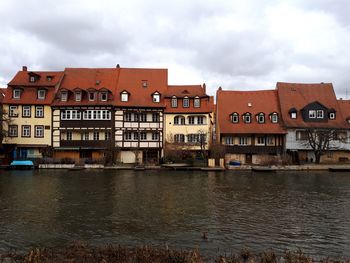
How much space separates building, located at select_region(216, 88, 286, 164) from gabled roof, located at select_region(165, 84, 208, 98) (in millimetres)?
3934

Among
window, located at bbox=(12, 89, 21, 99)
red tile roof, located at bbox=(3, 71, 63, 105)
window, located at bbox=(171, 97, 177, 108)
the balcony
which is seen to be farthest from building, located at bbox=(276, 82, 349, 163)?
window, located at bbox=(12, 89, 21, 99)

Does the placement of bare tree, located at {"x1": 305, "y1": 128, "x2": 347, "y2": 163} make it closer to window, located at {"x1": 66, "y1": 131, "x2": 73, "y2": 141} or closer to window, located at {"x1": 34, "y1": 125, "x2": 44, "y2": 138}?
window, located at {"x1": 66, "y1": 131, "x2": 73, "y2": 141}

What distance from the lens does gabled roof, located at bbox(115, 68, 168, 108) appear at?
52781mm

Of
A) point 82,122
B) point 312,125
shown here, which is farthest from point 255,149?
point 82,122

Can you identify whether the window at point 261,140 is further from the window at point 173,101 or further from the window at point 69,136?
the window at point 69,136

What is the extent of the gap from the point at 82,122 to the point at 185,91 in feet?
48.4

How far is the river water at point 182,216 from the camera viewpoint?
46.0ft

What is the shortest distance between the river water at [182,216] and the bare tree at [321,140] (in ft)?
67.8

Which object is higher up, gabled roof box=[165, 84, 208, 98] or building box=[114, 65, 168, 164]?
gabled roof box=[165, 84, 208, 98]

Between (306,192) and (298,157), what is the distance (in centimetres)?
2735

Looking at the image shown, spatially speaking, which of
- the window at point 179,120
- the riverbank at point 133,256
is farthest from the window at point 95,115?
the riverbank at point 133,256

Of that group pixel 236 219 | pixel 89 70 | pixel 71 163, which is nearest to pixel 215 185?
pixel 236 219

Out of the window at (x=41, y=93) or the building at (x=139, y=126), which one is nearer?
the building at (x=139, y=126)

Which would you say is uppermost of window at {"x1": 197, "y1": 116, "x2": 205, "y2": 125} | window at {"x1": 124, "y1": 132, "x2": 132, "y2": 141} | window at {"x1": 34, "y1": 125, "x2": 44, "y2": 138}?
window at {"x1": 197, "y1": 116, "x2": 205, "y2": 125}
